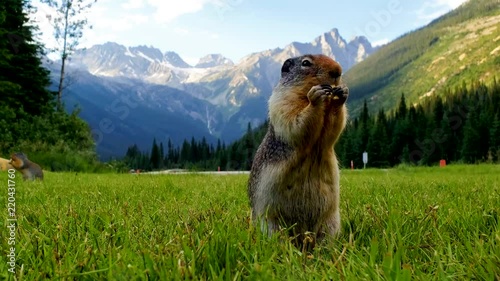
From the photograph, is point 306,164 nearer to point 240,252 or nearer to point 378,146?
point 240,252

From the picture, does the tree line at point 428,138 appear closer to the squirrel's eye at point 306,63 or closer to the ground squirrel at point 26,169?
the ground squirrel at point 26,169

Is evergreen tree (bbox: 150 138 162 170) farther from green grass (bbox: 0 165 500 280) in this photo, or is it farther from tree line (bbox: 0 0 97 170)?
green grass (bbox: 0 165 500 280)

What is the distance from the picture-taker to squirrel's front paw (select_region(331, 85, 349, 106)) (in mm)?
3139

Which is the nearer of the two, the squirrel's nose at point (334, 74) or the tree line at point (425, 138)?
the squirrel's nose at point (334, 74)

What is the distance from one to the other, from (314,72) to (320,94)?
46 cm

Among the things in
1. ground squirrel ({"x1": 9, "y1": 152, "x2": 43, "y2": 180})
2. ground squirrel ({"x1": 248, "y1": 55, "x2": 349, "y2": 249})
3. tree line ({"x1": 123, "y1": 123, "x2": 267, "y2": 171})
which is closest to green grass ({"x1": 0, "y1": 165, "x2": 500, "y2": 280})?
ground squirrel ({"x1": 248, "y1": 55, "x2": 349, "y2": 249})

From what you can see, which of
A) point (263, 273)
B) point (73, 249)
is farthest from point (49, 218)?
point (263, 273)

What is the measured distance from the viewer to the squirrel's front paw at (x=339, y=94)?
3.14 m

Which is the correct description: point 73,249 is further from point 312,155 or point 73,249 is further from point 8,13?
point 8,13

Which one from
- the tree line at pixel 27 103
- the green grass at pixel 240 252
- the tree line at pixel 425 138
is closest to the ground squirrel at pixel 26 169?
the green grass at pixel 240 252

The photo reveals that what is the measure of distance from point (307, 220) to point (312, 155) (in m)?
0.48

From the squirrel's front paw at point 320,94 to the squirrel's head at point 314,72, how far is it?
302 millimetres

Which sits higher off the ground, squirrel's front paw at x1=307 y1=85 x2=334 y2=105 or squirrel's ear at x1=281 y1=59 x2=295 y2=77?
squirrel's ear at x1=281 y1=59 x2=295 y2=77

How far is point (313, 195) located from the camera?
3.24 meters
